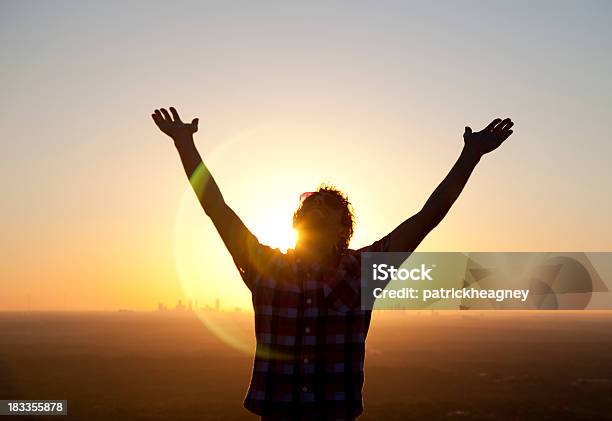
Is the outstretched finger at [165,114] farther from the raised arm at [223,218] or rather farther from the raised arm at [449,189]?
the raised arm at [449,189]

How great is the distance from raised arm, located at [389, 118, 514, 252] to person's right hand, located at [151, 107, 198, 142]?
3.16 feet

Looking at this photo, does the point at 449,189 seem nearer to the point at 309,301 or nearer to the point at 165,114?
the point at 309,301

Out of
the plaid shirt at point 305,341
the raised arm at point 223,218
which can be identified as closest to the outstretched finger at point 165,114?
the raised arm at point 223,218

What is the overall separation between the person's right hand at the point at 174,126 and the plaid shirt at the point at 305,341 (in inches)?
24.8

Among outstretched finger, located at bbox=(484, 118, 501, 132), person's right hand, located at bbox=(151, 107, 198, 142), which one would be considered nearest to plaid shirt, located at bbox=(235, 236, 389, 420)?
person's right hand, located at bbox=(151, 107, 198, 142)

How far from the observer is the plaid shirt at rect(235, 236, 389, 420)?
2.43 meters

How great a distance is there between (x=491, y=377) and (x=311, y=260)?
10101cm

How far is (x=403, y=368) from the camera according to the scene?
105812 mm

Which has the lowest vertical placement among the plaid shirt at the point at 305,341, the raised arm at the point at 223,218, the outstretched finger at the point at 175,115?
the plaid shirt at the point at 305,341

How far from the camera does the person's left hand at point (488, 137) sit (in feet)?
9.27

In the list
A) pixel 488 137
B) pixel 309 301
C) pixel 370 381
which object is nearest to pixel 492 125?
pixel 488 137

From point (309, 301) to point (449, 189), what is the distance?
28.6 inches

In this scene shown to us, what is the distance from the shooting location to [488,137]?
112 inches

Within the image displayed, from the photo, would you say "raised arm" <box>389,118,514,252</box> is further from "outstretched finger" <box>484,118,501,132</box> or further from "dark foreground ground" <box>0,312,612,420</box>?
"dark foreground ground" <box>0,312,612,420</box>
